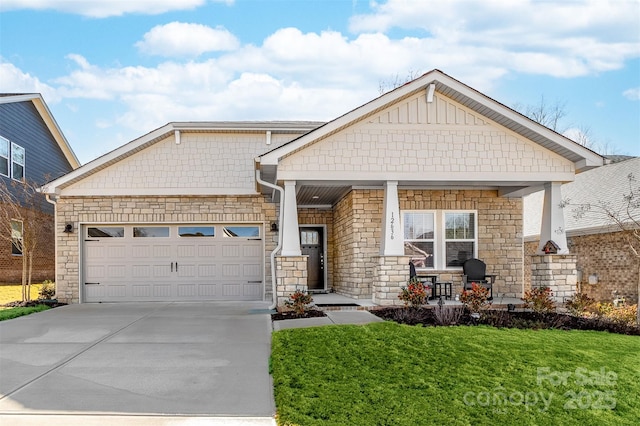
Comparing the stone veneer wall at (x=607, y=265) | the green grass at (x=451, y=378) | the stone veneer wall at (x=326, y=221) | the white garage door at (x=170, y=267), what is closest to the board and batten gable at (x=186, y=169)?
the white garage door at (x=170, y=267)

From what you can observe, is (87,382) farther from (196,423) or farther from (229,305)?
(229,305)

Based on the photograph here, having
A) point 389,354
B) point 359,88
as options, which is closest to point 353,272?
point 389,354

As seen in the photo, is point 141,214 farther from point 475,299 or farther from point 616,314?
point 616,314

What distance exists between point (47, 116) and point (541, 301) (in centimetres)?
1955

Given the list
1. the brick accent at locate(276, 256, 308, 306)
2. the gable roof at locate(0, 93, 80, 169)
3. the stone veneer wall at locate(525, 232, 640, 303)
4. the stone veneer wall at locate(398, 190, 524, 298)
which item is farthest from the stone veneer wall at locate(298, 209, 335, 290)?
the gable roof at locate(0, 93, 80, 169)

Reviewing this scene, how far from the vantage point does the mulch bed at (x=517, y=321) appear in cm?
946

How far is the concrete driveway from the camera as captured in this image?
17.3 ft

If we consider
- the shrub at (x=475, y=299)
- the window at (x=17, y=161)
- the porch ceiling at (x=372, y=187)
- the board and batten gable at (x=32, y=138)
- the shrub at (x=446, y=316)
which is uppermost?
the board and batten gable at (x=32, y=138)

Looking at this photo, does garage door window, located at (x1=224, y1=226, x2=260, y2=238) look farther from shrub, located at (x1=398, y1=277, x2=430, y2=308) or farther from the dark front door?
shrub, located at (x1=398, y1=277, x2=430, y2=308)

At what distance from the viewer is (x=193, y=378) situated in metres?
6.39

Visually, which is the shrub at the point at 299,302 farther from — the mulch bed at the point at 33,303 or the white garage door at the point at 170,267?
the mulch bed at the point at 33,303

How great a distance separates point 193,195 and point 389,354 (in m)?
9.37

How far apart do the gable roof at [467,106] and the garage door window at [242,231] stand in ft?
14.1

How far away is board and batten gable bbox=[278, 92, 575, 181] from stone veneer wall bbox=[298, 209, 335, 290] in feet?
17.4
